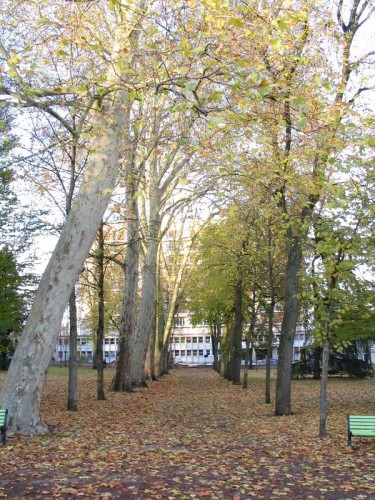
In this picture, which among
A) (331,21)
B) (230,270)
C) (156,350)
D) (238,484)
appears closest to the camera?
(238,484)

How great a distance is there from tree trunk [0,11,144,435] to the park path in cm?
73

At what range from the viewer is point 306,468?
7.85m

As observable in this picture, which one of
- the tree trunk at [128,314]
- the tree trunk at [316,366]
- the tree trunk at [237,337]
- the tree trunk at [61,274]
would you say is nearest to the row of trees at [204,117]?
the tree trunk at [61,274]

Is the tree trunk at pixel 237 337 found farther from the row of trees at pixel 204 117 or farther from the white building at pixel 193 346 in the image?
the white building at pixel 193 346

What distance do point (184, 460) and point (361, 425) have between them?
3230 mm

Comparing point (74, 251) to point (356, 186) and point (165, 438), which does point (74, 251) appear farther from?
point (356, 186)

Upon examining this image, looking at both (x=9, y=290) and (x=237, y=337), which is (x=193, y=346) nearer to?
(x=237, y=337)

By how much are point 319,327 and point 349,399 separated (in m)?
11.2

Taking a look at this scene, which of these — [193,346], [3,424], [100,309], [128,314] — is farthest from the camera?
[193,346]

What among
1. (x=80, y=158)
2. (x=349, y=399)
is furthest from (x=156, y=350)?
(x=80, y=158)

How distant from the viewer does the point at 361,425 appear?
948 cm

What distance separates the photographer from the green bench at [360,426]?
9.31 metres

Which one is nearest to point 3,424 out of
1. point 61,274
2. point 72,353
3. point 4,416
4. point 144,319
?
point 4,416

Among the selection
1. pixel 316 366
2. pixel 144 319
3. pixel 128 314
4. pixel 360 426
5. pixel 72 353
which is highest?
pixel 128 314
